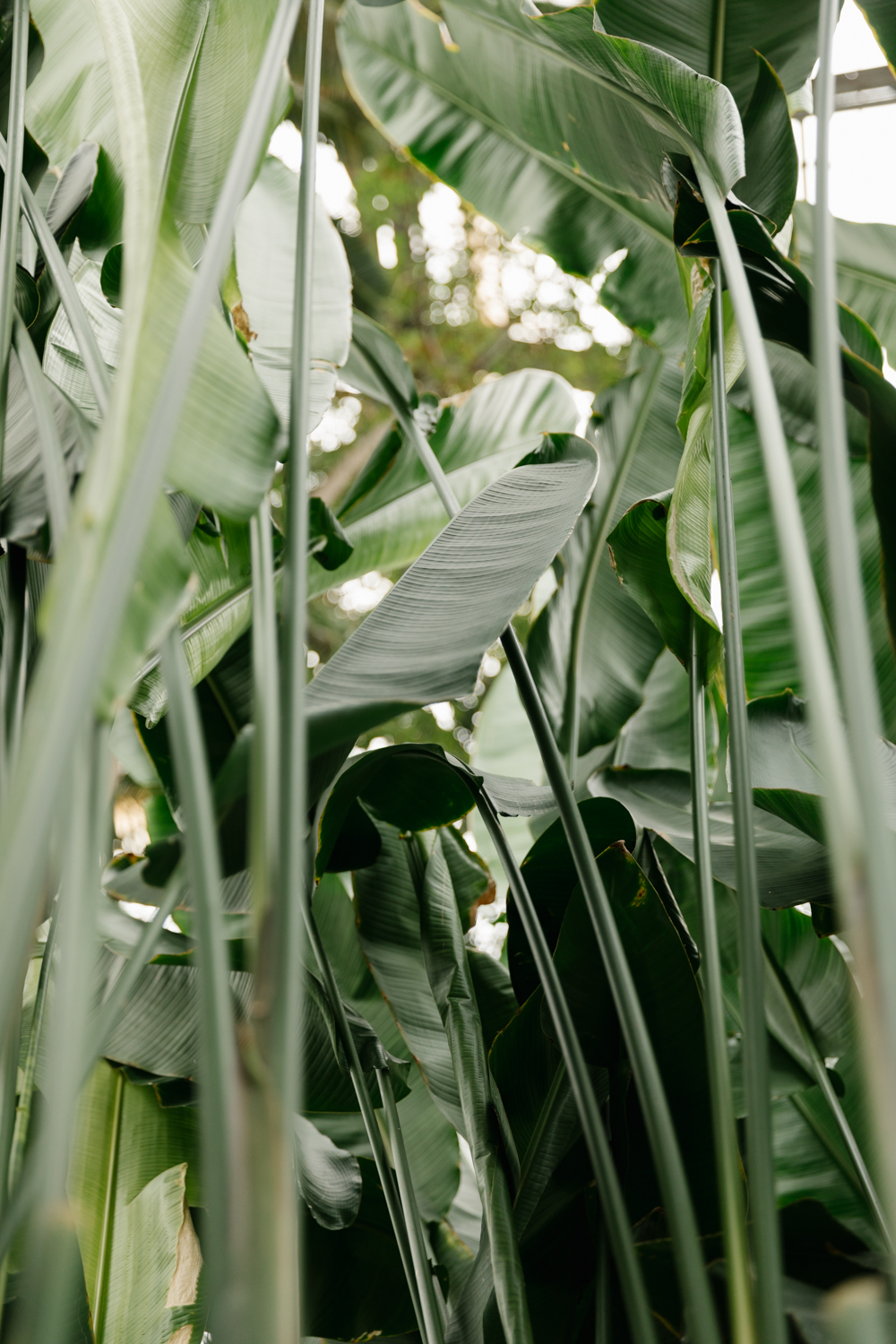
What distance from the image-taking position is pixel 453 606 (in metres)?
0.36

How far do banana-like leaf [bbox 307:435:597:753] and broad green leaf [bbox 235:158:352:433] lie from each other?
233 mm

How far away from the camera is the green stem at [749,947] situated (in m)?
0.24

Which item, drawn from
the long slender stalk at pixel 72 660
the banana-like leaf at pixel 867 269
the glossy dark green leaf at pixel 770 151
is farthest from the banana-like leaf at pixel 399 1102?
the banana-like leaf at pixel 867 269

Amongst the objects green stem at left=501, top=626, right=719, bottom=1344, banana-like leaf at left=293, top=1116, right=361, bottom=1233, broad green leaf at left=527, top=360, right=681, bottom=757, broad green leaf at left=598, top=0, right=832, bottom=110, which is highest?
broad green leaf at left=598, top=0, right=832, bottom=110

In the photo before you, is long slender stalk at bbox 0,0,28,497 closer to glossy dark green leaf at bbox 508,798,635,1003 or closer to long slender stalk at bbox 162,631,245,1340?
long slender stalk at bbox 162,631,245,1340

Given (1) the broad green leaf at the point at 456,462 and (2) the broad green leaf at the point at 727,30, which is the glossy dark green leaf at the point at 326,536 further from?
(2) the broad green leaf at the point at 727,30

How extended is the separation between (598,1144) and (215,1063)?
175 millimetres

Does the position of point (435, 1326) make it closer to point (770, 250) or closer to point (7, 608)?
point (7, 608)

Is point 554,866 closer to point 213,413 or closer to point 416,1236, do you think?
point 416,1236

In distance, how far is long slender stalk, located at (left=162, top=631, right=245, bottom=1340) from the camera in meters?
0.20

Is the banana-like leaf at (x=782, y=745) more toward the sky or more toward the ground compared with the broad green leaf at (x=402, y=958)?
more toward the sky

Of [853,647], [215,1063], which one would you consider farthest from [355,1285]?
[853,647]

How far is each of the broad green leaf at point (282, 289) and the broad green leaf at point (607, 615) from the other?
0.80ft

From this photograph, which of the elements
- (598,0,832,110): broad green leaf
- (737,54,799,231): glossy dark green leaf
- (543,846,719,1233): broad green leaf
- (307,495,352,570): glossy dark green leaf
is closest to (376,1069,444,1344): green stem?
(543,846,719,1233): broad green leaf
